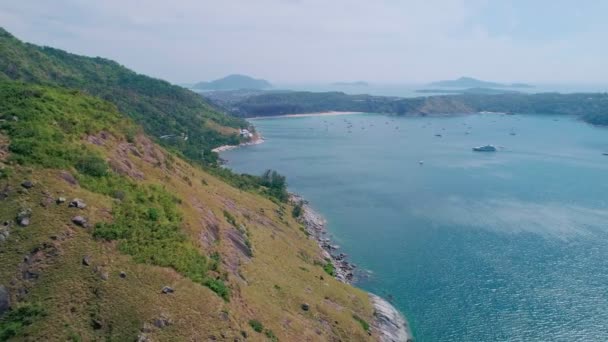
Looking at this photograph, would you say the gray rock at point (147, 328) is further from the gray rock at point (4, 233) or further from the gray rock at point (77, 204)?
the gray rock at point (4, 233)

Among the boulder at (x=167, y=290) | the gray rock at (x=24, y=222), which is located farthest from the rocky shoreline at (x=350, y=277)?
the gray rock at (x=24, y=222)

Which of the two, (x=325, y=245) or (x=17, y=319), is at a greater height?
(x=17, y=319)

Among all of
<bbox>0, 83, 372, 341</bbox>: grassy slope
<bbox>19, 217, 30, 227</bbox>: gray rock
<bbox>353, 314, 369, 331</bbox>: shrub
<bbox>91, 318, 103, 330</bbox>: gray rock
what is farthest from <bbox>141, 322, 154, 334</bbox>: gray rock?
<bbox>353, 314, 369, 331</bbox>: shrub

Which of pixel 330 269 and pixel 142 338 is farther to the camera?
pixel 330 269

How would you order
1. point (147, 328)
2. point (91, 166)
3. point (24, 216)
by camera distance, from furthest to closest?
1. point (91, 166)
2. point (24, 216)
3. point (147, 328)

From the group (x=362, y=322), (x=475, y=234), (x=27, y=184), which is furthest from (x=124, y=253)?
(x=475, y=234)

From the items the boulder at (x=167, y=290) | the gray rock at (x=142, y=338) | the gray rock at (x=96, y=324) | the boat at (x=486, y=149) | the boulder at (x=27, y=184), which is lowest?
the boat at (x=486, y=149)

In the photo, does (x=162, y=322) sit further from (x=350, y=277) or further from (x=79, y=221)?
(x=350, y=277)
